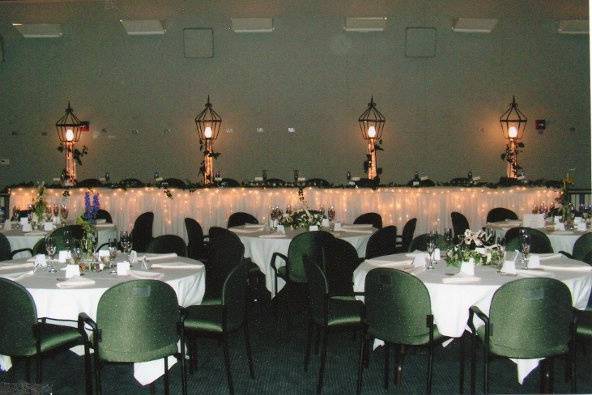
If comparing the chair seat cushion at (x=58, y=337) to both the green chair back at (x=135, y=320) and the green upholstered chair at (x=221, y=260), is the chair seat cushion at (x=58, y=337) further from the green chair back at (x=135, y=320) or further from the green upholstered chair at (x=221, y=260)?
the green upholstered chair at (x=221, y=260)

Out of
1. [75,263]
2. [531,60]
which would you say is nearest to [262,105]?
[531,60]

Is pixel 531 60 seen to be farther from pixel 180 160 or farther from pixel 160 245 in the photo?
pixel 160 245

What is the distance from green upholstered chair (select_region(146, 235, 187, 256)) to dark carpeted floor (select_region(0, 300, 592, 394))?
794 millimetres

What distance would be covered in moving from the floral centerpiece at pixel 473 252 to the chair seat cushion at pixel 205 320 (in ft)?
5.38

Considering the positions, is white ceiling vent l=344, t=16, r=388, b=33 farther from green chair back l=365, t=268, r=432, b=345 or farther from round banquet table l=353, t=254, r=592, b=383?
green chair back l=365, t=268, r=432, b=345

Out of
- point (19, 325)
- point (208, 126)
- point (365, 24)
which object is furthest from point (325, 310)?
point (208, 126)

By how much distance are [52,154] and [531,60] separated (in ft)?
32.8

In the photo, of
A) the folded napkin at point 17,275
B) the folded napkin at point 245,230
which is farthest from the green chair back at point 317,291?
the folded napkin at point 245,230

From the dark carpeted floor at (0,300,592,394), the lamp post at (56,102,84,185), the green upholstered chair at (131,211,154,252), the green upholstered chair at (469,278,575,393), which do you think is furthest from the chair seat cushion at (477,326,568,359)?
the lamp post at (56,102,84,185)

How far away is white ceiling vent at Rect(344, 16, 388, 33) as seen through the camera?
40.1 feet

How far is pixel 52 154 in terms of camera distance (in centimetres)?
1328

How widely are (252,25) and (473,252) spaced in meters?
9.14

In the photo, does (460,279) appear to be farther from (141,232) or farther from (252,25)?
(252,25)

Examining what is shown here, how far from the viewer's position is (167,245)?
17.7ft
